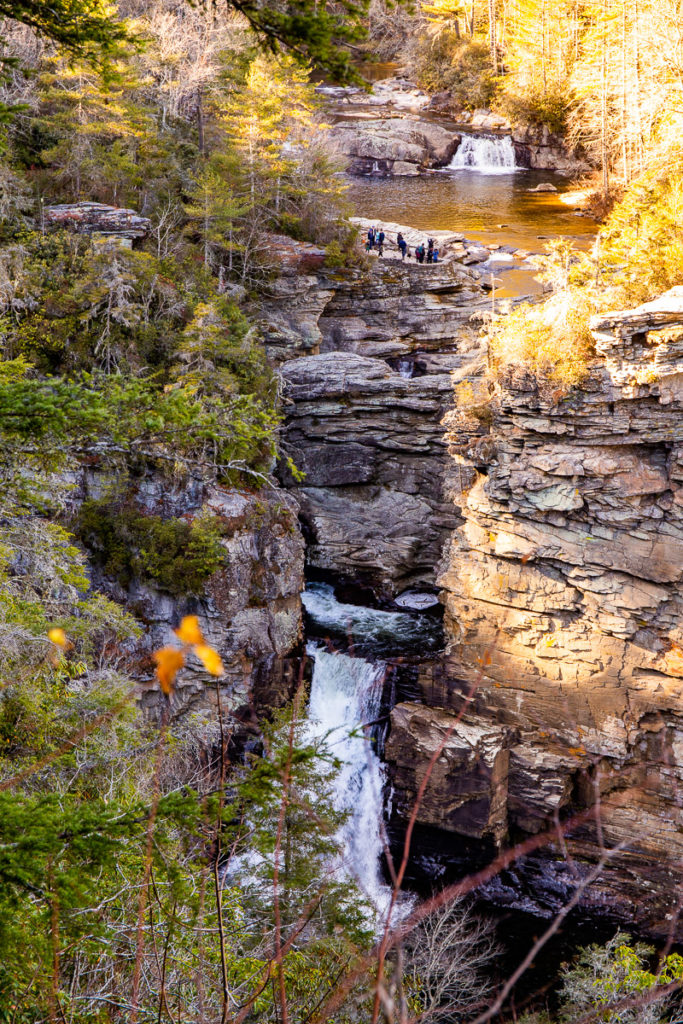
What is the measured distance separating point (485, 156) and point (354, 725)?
24443 millimetres

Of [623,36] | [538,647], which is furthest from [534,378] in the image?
[623,36]

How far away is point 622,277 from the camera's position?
17141mm

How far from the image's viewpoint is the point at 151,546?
1744cm

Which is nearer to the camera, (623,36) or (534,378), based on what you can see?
(534,378)

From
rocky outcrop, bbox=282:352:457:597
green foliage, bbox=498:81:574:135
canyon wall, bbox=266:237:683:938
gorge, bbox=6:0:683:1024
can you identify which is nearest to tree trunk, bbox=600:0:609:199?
gorge, bbox=6:0:683:1024

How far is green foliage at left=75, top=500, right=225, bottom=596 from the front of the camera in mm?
17297

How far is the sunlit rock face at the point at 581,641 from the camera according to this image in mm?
16438

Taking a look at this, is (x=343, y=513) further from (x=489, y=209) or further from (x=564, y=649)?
(x=489, y=209)

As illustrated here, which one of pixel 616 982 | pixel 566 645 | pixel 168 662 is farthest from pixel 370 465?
pixel 168 662

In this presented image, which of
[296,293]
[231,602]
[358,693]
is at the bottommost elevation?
[358,693]

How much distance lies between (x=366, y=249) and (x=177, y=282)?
7124mm

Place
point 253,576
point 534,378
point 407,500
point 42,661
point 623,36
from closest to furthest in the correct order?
point 42,661
point 534,378
point 253,576
point 407,500
point 623,36

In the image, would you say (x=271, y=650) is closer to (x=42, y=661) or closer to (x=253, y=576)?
(x=253, y=576)

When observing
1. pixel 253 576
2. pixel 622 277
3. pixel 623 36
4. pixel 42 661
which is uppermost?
pixel 623 36
